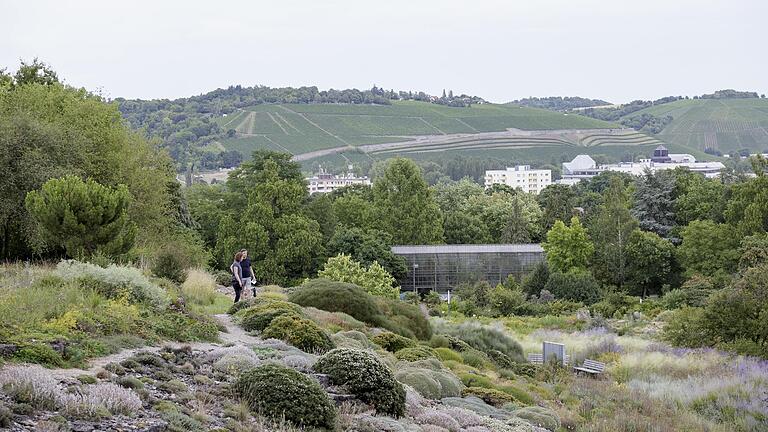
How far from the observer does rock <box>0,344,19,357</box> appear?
9.77 metres

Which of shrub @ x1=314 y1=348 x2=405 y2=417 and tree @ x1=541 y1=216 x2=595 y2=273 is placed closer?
shrub @ x1=314 y1=348 x2=405 y2=417

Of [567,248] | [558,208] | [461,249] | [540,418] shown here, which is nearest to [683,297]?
[567,248]

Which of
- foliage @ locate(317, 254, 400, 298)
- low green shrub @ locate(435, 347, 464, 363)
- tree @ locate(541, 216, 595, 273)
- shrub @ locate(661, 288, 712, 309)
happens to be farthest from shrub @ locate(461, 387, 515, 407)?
tree @ locate(541, 216, 595, 273)

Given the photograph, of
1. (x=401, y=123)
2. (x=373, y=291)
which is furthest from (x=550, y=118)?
(x=373, y=291)

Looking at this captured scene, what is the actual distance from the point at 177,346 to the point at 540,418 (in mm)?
5652

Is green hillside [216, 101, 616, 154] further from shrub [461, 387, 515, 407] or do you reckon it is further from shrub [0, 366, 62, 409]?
shrub [0, 366, 62, 409]

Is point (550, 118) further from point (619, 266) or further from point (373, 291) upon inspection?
point (373, 291)

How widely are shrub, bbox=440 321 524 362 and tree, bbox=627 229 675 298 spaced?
23.9m

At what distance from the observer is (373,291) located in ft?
113

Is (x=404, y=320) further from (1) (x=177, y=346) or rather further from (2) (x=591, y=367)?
(1) (x=177, y=346)

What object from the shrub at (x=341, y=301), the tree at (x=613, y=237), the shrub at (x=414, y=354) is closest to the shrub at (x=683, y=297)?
the tree at (x=613, y=237)

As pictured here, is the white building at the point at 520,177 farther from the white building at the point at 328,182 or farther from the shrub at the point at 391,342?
the shrub at the point at 391,342

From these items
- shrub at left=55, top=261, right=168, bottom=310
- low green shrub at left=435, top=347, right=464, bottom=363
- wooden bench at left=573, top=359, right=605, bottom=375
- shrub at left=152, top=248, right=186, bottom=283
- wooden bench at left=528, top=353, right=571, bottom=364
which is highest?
shrub at left=55, top=261, right=168, bottom=310

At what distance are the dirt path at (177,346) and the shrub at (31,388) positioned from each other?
2.12 feet
